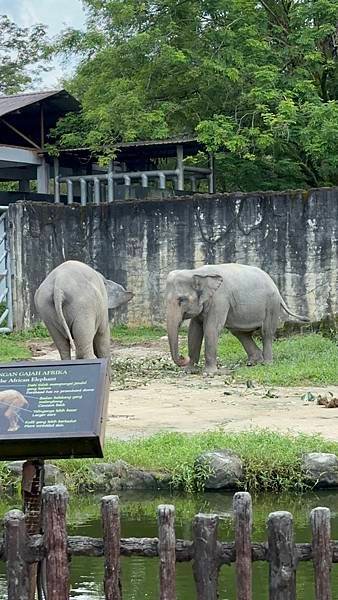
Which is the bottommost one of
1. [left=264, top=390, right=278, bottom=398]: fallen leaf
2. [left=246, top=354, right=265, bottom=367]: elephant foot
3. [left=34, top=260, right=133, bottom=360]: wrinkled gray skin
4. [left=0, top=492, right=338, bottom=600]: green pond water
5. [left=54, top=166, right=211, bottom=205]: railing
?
[left=0, top=492, right=338, bottom=600]: green pond water

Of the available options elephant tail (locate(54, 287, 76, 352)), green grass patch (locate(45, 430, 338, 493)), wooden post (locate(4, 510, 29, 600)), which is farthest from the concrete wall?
wooden post (locate(4, 510, 29, 600))

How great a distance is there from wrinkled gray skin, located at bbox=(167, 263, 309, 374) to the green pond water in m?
5.81

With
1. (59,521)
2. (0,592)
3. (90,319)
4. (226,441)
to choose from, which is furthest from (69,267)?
(59,521)

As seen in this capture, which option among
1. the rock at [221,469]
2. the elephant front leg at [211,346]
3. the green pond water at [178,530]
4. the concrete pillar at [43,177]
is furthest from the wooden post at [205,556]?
the concrete pillar at [43,177]

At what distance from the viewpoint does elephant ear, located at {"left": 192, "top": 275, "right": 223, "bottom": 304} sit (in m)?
14.6

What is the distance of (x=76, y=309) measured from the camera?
12.2 metres

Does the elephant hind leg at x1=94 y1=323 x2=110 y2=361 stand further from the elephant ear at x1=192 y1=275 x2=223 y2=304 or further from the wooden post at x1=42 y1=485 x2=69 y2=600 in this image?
the wooden post at x1=42 y1=485 x2=69 y2=600

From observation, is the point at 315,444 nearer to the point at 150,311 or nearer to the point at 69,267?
the point at 69,267

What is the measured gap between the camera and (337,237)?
18.7 m

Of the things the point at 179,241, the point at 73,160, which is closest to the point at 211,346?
the point at 179,241

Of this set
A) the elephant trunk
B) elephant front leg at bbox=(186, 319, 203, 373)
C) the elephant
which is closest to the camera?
the elephant

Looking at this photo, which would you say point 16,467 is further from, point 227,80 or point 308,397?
point 227,80

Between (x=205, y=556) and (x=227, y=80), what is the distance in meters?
19.2

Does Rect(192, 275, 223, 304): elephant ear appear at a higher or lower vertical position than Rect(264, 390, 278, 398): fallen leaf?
higher
